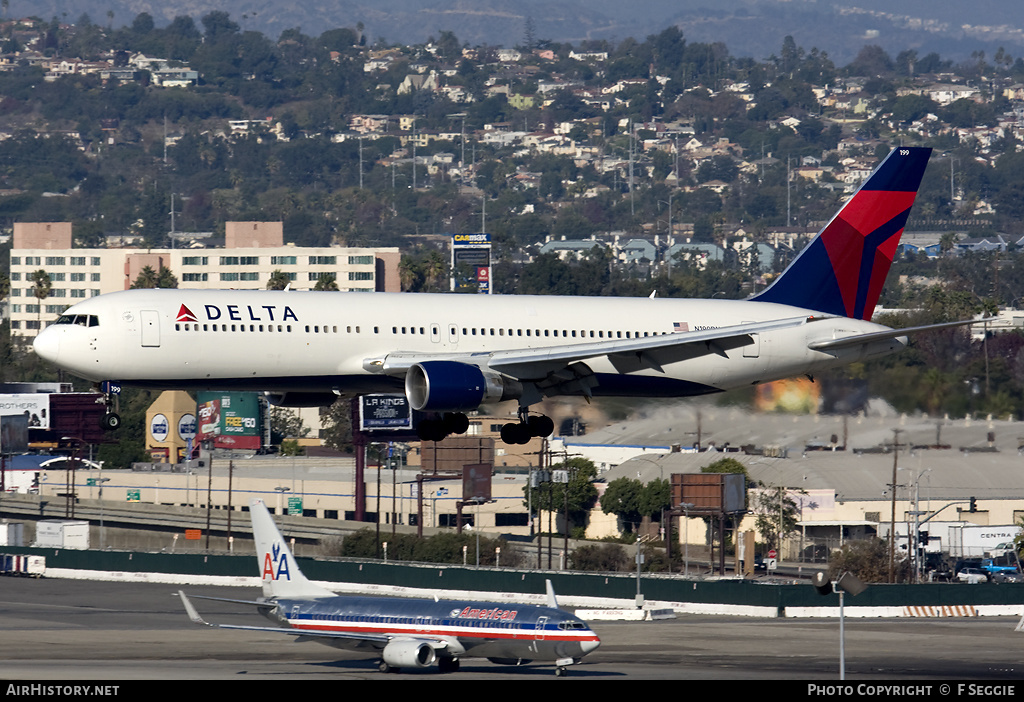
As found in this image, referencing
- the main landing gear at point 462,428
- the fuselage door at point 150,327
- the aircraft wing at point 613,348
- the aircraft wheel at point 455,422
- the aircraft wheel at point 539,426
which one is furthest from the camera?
the aircraft wheel at point 539,426

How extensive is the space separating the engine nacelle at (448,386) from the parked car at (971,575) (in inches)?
2640

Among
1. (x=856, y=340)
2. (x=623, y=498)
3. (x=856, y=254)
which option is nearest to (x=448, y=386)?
(x=856, y=340)

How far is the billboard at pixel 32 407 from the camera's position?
540 ft

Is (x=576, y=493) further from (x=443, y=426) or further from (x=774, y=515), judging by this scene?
(x=443, y=426)

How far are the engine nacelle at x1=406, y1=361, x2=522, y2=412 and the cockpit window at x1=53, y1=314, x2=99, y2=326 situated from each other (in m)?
11.0

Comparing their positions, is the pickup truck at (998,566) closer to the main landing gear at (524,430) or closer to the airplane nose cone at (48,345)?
the main landing gear at (524,430)

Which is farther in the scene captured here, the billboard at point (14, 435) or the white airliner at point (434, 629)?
the billboard at point (14, 435)

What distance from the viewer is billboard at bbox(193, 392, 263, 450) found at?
184 meters

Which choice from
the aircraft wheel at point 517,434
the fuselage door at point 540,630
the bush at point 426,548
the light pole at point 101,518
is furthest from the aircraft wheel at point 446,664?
the light pole at point 101,518

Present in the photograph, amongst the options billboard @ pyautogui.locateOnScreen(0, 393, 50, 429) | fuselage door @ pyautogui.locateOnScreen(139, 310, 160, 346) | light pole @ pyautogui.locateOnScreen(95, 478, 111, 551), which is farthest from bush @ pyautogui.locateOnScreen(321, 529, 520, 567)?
fuselage door @ pyautogui.locateOnScreen(139, 310, 160, 346)

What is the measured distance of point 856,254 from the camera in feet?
221

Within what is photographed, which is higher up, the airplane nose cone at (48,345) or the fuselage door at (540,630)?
the airplane nose cone at (48,345)

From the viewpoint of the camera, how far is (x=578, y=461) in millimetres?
142125

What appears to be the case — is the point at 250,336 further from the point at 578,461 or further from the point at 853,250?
the point at 578,461
